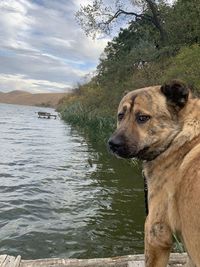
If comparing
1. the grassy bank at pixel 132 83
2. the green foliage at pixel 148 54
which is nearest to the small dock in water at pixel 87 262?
the grassy bank at pixel 132 83

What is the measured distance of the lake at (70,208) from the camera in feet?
34.8

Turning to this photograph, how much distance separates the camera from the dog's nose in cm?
452

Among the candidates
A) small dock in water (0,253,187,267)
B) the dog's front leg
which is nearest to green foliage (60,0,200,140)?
small dock in water (0,253,187,267)

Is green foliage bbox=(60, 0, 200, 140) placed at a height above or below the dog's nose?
above

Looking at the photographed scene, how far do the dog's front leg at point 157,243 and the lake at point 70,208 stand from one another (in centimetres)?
590

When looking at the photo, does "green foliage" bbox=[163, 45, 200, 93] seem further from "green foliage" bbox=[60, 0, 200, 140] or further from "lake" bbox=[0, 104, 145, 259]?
"lake" bbox=[0, 104, 145, 259]

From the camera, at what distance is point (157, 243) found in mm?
4332

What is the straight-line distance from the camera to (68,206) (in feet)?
47.2

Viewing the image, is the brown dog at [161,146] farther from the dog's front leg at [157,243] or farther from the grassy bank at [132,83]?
the grassy bank at [132,83]

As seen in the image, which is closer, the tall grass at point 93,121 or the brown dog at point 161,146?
the brown dog at point 161,146

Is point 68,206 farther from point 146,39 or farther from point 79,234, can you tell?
point 146,39

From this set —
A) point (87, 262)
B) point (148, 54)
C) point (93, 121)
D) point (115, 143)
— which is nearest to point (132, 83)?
point (148, 54)

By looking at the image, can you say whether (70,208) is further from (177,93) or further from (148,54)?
(148,54)

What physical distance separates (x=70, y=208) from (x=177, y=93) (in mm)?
10151
